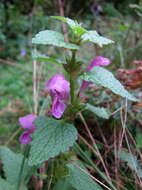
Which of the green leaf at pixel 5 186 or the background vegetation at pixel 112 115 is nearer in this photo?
the green leaf at pixel 5 186

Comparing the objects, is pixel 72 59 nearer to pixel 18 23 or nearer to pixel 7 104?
pixel 7 104

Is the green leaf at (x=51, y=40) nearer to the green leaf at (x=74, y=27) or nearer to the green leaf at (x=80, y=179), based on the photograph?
the green leaf at (x=74, y=27)

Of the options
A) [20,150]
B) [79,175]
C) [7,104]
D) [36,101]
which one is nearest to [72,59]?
[79,175]

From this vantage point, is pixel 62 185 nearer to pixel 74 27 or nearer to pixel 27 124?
pixel 27 124

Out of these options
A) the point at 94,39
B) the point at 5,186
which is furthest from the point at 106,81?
the point at 5,186

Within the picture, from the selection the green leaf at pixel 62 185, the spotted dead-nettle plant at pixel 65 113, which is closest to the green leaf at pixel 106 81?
the spotted dead-nettle plant at pixel 65 113

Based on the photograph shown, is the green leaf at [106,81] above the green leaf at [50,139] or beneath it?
above
